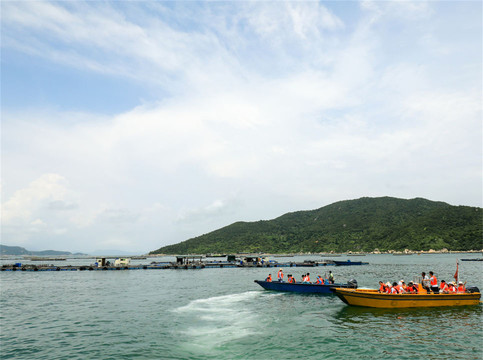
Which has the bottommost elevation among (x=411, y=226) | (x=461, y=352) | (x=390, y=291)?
(x=461, y=352)

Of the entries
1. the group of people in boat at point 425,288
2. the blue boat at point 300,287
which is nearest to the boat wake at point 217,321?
the blue boat at point 300,287

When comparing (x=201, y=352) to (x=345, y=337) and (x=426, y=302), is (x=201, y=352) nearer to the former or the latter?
(x=345, y=337)

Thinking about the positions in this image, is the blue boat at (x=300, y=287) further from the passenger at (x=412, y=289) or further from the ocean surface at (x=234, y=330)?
the passenger at (x=412, y=289)

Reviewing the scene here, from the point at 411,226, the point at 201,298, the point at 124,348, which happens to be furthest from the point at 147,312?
the point at 411,226

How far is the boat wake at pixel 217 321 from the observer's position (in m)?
22.7

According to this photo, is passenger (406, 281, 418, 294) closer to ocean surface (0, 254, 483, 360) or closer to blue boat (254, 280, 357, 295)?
ocean surface (0, 254, 483, 360)

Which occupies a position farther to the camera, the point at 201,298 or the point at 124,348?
the point at 201,298

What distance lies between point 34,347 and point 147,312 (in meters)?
12.0

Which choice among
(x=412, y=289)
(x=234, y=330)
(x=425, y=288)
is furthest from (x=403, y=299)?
(x=234, y=330)

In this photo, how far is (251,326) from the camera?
2606 centimetres

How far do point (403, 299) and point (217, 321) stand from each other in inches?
690

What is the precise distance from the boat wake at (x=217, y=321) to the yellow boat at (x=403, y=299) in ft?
32.2

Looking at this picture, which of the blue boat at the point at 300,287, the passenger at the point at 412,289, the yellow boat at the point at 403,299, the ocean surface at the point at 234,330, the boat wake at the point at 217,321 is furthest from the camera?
the blue boat at the point at 300,287

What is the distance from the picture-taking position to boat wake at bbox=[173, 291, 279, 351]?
74.5 feet
